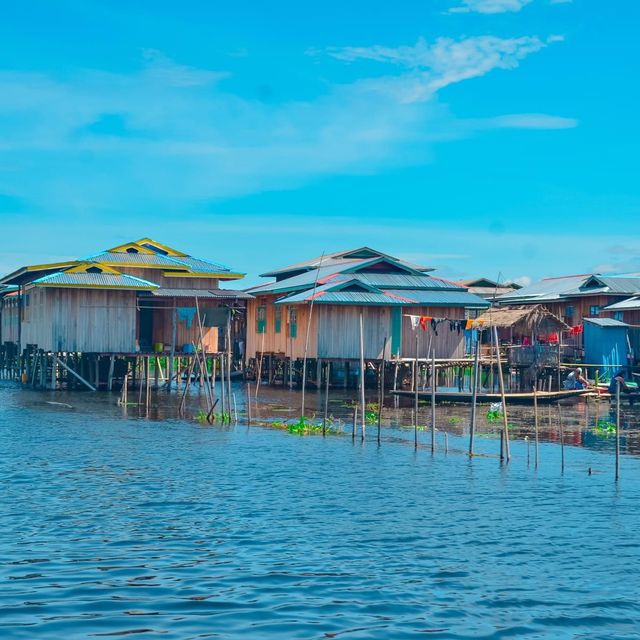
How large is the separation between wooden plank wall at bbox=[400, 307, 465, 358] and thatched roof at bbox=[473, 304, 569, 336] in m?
1.46

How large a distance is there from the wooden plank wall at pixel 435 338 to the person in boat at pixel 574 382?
4.98 metres

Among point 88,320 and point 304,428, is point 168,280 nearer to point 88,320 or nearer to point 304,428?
point 88,320

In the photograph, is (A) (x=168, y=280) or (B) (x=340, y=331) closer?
(B) (x=340, y=331)

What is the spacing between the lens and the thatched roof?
4062 cm

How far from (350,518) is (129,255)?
30.9 meters

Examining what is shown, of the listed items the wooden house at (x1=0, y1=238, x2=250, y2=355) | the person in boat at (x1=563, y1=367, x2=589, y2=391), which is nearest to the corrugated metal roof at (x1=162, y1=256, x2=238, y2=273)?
the wooden house at (x1=0, y1=238, x2=250, y2=355)

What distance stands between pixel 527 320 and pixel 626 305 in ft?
22.1

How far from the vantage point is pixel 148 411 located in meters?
31.1

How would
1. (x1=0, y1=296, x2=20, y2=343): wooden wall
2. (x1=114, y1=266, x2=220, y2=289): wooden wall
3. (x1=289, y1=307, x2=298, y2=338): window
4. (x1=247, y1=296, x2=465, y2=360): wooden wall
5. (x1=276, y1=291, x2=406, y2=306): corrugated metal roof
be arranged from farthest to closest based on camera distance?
(x1=0, y1=296, x2=20, y2=343): wooden wall, (x1=289, y1=307, x2=298, y2=338): window, (x1=114, y1=266, x2=220, y2=289): wooden wall, (x1=247, y1=296, x2=465, y2=360): wooden wall, (x1=276, y1=291, x2=406, y2=306): corrugated metal roof

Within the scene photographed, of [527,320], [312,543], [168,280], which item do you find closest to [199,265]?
[168,280]

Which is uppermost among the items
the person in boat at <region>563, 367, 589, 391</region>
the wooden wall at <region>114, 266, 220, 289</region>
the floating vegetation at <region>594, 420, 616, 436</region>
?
the wooden wall at <region>114, 266, 220, 289</region>

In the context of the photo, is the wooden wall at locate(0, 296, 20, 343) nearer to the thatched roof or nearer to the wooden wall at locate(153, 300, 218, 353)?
the wooden wall at locate(153, 300, 218, 353)

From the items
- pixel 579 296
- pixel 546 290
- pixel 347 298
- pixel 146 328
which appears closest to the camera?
pixel 347 298

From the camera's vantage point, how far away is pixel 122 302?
121 ft
